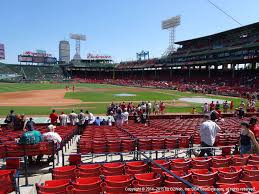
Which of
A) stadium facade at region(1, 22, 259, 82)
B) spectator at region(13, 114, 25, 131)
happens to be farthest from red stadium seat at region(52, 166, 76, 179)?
stadium facade at region(1, 22, 259, 82)

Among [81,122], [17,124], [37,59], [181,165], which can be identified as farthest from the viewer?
[37,59]

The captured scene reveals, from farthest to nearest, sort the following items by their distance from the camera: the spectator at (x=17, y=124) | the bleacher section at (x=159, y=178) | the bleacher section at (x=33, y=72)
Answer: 1. the bleacher section at (x=33, y=72)
2. the spectator at (x=17, y=124)
3. the bleacher section at (x=159, y=178)

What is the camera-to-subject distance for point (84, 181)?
19.8ft

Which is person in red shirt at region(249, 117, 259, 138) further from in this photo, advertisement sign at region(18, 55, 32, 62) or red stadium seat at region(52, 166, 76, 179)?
advertisement sign at region(18, 55, 32, 62)

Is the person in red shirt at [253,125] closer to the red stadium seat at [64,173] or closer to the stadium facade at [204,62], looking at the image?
the red stadium seat at [64,173]

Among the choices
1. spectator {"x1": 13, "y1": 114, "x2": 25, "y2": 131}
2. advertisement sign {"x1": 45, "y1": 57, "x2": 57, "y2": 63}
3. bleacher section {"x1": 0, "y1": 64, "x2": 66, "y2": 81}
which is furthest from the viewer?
advertisement sign {"x1": 45, "y1": 57, "x2": 57, "y2": 63}

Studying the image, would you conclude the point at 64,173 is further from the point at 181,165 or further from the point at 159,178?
the point at 181,165

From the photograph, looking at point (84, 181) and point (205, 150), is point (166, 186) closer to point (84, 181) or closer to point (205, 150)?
point (84, 181)

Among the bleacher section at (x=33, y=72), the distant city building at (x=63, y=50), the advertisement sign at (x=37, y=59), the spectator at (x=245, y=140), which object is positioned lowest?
the spectator at (x=245, y=140)

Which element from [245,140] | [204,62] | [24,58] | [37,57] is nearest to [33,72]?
[24,58]

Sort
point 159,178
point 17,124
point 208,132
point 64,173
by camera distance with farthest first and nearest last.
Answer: point 17,124 → point 208,132 → point 64,173 → point 159,178

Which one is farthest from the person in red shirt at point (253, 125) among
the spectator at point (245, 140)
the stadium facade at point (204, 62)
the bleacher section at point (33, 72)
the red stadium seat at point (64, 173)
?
the bleacher section at point (33, 72)

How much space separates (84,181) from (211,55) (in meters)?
74.4

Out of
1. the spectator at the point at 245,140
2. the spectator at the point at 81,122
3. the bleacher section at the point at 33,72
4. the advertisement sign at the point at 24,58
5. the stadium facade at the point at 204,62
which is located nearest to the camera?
the spectator at the point at 245,140
